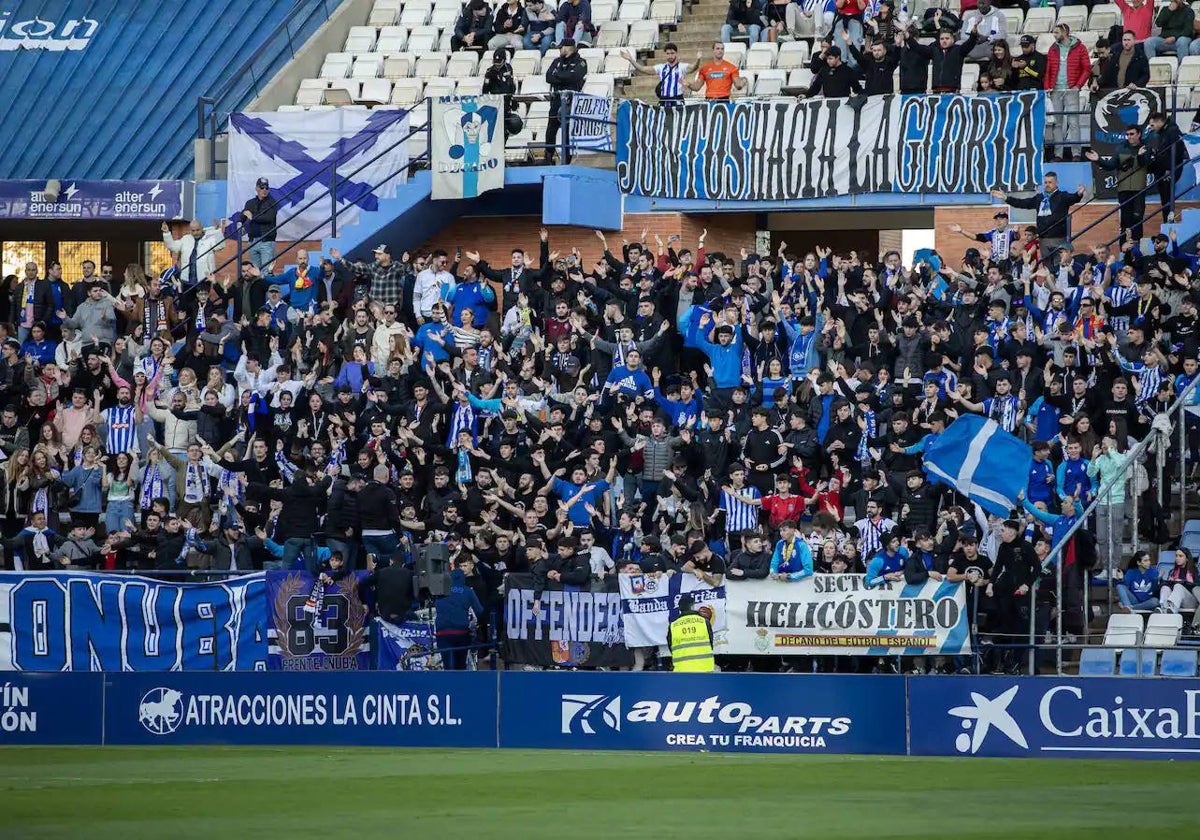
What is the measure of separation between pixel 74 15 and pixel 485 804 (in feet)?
75.7

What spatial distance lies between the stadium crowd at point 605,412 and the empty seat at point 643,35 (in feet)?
20.7

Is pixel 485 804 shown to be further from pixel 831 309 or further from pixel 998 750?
pixel 831 309

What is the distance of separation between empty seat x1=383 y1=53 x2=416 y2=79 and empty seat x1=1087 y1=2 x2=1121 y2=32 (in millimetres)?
10371

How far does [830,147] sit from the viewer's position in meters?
29.6

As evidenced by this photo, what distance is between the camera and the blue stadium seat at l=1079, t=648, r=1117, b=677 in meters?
21.2

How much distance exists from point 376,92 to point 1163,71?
39.0ft

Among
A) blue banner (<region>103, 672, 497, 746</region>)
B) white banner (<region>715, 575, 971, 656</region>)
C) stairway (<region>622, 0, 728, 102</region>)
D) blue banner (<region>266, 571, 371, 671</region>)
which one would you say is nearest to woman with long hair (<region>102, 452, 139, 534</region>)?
blue banner (<region>266, 571, 371, 671</region>)

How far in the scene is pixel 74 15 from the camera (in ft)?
120

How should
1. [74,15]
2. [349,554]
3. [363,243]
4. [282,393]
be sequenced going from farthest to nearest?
[74,15] → [363,243] → [282,393] → [349,554]

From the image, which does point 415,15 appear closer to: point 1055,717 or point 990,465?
point 990,465

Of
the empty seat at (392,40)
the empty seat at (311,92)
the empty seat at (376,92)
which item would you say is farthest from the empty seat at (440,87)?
the empty seat at (311,92)

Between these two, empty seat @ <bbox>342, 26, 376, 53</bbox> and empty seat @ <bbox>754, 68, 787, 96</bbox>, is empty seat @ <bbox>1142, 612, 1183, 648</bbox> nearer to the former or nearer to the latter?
empty seat @ <bbox>754, 68, 787, 96</bbox>

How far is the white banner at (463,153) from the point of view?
30.5m

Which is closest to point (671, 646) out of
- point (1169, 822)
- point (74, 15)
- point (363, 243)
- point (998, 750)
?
point (998, 750)
